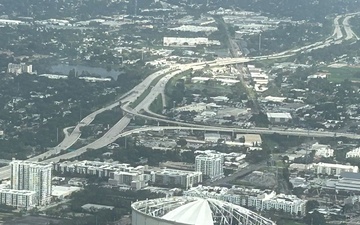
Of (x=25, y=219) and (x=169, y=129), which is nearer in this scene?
(x=25, y=219)

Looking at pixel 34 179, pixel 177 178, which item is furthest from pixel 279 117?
pixel 34 179

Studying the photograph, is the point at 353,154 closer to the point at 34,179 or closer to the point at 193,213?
the point at 34,179

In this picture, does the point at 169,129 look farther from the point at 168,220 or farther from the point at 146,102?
the point at 168,220

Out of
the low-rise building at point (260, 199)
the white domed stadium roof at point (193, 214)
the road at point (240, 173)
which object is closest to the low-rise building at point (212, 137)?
the road at point (240, 173)

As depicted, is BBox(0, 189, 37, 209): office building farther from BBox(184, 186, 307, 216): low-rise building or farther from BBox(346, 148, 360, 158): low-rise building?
BBox(346, 148, 360, 158): low-rise building

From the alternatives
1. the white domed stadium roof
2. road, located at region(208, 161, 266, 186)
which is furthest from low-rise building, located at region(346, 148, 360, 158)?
the white domed stadium roof

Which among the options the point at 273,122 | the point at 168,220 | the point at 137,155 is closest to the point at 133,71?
the point at 273,122
